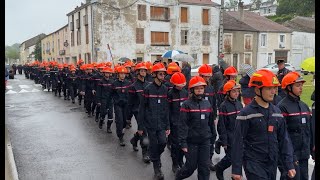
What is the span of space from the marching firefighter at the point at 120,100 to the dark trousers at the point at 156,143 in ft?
7.41

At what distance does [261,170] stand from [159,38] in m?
34.9

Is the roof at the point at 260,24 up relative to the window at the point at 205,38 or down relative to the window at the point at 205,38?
up

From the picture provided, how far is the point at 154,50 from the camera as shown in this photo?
3844cm

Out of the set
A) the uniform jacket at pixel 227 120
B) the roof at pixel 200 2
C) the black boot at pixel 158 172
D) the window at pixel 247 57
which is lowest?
the black boot at pixel 158 172

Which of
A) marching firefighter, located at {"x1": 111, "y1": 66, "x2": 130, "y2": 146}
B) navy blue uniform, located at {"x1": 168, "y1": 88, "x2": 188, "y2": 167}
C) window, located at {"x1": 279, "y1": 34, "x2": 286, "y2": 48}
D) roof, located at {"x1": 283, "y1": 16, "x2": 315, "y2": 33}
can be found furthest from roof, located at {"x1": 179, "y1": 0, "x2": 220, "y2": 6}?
navy blue uniform, located at {"x1": 168, "y1": 88, "x2": 188, "y2": 167}

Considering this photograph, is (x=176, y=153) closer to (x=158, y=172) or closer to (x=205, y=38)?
(x=158, y=172)

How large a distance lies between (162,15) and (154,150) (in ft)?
109

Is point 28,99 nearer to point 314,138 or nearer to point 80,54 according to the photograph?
point 314,138

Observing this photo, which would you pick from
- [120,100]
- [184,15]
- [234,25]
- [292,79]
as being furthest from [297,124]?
[234,25]

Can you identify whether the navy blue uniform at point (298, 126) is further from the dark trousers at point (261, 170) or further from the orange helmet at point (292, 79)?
the dark trousers at point (261, 170)

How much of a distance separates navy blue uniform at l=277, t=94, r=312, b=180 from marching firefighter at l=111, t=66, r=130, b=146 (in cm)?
→ 465

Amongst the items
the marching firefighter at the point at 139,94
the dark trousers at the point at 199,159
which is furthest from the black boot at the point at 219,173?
the marching firefighter at the point at 139,94

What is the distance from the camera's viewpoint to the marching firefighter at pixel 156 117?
6809 mm

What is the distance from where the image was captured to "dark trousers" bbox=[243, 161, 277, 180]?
4508mm
